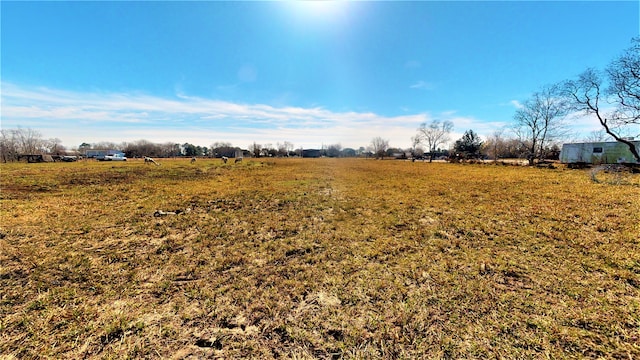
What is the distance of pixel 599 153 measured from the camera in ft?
95.5

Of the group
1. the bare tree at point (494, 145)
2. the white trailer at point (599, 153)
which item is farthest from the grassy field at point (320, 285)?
the bare tree at point (494, 145)

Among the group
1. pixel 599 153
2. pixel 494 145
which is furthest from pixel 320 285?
pixel 494 145

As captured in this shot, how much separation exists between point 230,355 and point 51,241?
16.9ft

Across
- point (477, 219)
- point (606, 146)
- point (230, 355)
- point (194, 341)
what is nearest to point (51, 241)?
point (194, 341)

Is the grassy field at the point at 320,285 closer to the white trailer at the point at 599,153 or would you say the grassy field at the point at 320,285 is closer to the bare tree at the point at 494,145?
the white trailer at the point at 599,153

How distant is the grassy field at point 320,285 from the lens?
2.29m

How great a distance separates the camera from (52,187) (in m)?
10.2

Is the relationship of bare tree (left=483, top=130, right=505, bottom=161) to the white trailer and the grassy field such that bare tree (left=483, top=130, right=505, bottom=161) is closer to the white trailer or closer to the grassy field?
the white trailer

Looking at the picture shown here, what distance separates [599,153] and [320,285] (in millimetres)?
44300

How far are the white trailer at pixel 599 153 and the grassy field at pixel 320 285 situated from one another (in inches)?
1224

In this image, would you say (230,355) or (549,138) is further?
(549,138)

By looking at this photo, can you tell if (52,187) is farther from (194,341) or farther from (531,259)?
(531,259)

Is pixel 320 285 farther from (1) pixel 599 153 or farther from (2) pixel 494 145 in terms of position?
(2) pixel 494 145

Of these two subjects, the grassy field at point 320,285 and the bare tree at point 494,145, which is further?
the bare tree at point 494,145
